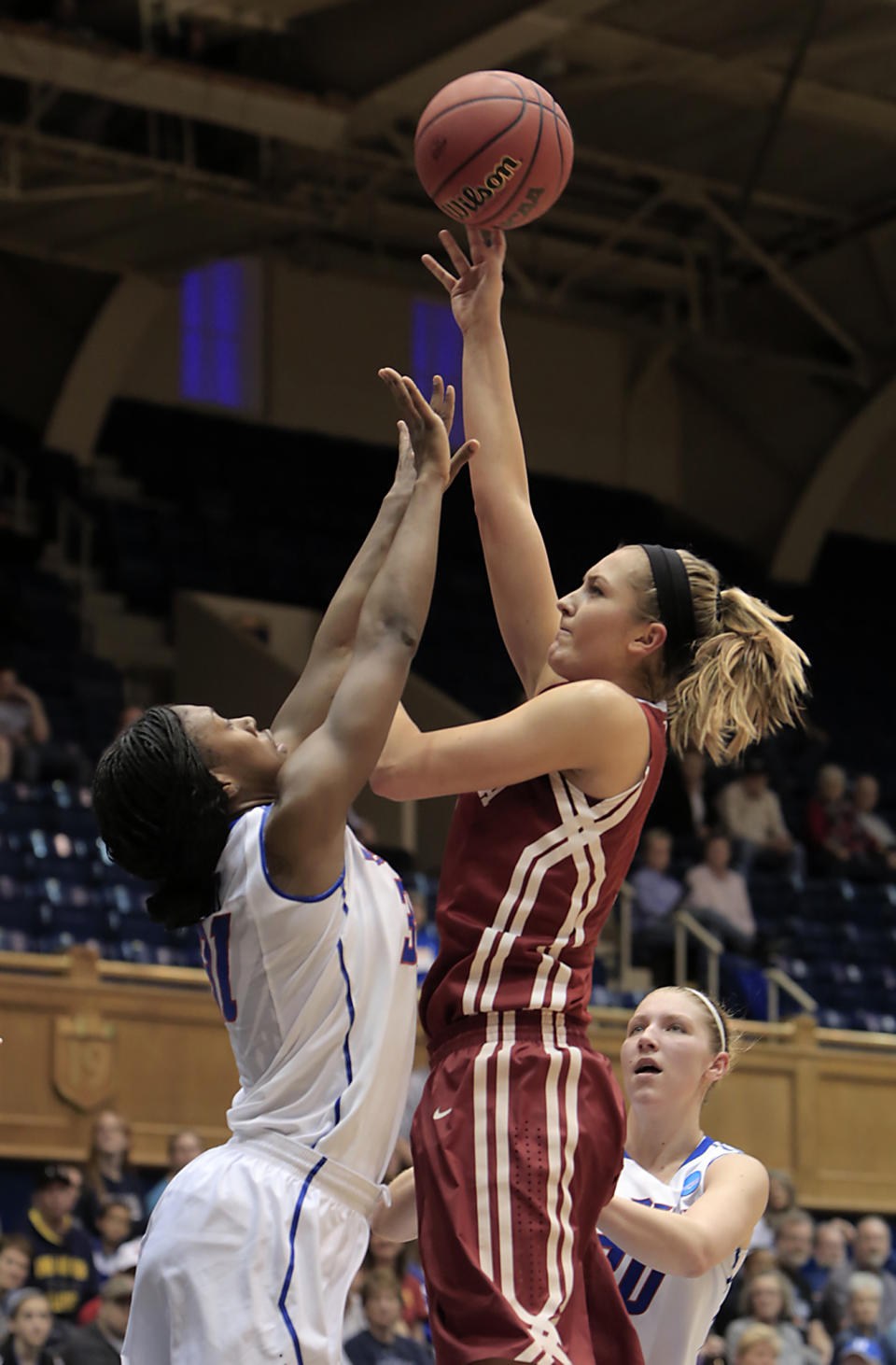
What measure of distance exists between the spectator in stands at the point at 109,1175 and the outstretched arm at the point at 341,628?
518 cm

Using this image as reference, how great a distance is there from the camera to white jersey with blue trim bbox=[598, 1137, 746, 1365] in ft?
10.8

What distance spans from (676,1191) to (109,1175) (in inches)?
209

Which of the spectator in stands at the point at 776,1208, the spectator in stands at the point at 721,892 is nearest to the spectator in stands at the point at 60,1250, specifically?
the spectator in stands at the point at 776,1208

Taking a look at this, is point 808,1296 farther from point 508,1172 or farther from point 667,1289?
point 508,1172

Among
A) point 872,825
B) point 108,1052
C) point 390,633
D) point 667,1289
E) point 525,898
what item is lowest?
point 667,1289

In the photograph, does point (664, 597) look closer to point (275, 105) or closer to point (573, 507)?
point (275, 105)

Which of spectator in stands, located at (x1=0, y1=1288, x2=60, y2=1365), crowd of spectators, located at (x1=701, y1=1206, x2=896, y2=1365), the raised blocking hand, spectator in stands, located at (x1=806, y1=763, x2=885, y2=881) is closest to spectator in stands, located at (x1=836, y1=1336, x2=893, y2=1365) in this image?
crowd of spectators, located at (x1=701, y1=1206, x2=896, y2=1365)

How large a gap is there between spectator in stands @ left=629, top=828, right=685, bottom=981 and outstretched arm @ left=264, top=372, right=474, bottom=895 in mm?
9094

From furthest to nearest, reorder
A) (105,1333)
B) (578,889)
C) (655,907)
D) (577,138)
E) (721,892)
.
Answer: (577,138), (721,892), (655,907), (105,1333), (578,889)

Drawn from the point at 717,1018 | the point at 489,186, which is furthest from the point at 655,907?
the point at 489,186

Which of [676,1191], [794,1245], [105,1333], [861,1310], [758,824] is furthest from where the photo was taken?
[758,824]

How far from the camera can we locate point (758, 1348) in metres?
7.08

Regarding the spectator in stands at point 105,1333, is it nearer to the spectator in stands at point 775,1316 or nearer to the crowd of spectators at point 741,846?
the spectator in stands at point 775,1316

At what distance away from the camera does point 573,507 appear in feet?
59.5
